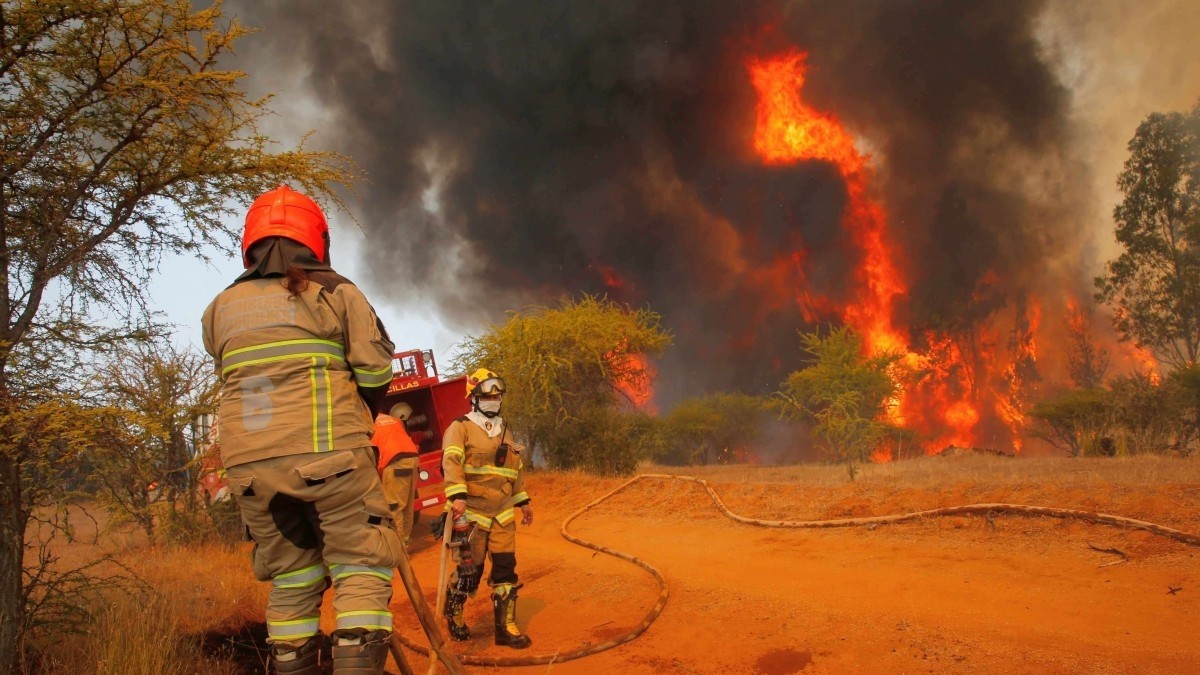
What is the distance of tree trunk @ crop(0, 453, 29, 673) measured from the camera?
3.92 meters

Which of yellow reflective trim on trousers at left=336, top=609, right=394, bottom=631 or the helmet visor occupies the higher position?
the helmet visor

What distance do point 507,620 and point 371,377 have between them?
333 centimetres

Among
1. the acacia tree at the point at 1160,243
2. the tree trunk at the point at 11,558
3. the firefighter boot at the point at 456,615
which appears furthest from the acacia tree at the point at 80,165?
the acacia tree at the point at 1160,243

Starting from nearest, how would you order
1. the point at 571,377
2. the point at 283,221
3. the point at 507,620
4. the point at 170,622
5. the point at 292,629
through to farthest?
the point at 292,629, the point at 283,221, the point at 170,622, the point at 507,620, the point at 571,377

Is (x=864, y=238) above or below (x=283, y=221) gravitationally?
above

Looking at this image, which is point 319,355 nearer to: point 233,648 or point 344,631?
point 344,631

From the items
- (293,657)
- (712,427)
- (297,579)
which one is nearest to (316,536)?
(297,579)

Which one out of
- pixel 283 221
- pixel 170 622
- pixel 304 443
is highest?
pixel 283 221

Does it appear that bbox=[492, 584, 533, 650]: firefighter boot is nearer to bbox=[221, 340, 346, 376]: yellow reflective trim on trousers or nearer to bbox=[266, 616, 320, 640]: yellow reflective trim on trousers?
bbox=[266, 616, 320, 640]: yellow reflective trim on trousers

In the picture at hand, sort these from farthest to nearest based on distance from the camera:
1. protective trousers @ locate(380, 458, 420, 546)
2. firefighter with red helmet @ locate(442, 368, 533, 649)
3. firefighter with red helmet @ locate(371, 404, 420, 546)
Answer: protective trousers @ locate(380, 458, 420, 546)
firefighter with red helmet @ locate(371, 404, 420, 546)
firefighter with red helmet @ locate(442, 368, 533, 649)

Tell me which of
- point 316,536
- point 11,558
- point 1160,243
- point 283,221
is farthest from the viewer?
point 1160,243

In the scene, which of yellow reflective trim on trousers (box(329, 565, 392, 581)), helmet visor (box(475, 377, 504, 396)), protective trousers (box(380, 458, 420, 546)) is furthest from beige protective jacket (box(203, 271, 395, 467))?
protective trousers (box(380, 458, 420, 546))

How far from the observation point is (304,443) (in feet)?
9.42

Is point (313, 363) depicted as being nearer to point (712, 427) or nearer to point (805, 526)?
point (805, 526)
